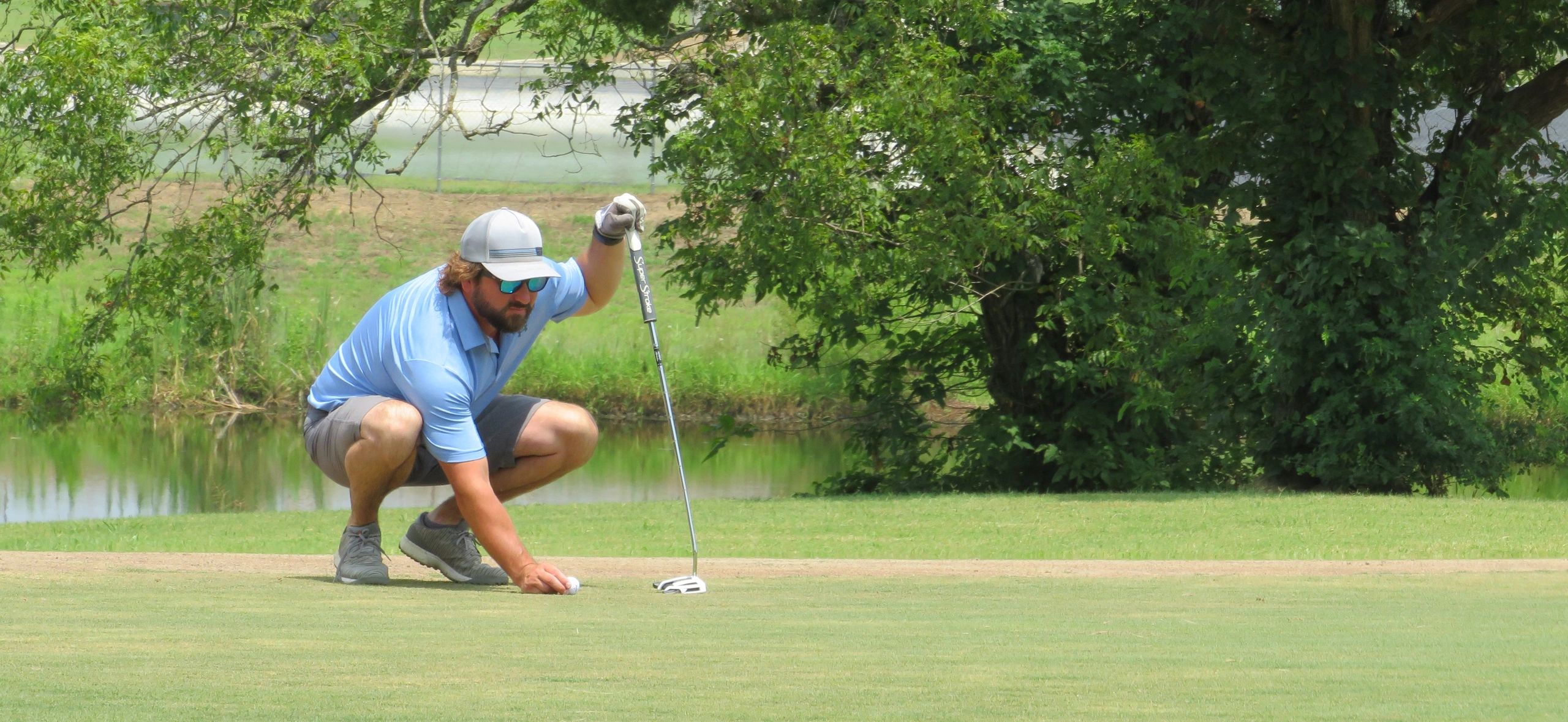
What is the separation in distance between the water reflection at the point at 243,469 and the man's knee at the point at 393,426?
12.9 meters

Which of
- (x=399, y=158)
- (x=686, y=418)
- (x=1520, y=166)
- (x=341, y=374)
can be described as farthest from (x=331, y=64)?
(x=399, y=158)

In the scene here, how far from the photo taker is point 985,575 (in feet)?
27.7

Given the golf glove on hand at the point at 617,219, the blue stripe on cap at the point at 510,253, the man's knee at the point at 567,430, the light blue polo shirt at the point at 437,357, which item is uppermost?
the golf glove on hand at the point at 617,219

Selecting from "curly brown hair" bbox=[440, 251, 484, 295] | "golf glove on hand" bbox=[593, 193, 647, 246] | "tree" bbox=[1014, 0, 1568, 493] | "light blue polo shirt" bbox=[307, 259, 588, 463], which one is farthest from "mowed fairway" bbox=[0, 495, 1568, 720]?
"tree" bbox=[1014, 0, 1568, 493]

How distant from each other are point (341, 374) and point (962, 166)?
9451 millimetres

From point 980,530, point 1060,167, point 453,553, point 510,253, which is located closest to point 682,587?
point 453,553

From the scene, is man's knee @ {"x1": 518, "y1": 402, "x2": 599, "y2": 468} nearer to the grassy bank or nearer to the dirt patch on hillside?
the dirt patch on hillside

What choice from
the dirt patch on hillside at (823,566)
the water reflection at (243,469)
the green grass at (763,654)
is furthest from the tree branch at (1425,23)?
the green grass at (763,654)

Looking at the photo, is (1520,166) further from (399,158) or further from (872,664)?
(399,158)

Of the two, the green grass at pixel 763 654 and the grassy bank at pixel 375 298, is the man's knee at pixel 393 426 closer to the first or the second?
the green grass at pixel 763 654

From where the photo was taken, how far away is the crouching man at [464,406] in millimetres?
6711

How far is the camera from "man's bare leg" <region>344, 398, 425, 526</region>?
679 cm

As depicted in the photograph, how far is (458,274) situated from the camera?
680 cm

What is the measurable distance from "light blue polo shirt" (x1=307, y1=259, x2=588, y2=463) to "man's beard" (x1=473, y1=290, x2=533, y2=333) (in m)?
0.05
